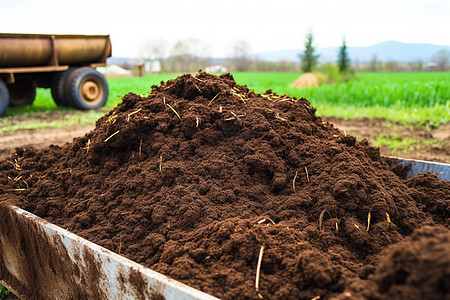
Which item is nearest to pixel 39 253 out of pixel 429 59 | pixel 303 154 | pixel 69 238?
pixel 69 238

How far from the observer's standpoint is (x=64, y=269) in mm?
1808

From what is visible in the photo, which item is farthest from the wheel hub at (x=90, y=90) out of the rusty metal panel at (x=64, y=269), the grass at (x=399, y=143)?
the rusty metal panel at (x=64, y=269)

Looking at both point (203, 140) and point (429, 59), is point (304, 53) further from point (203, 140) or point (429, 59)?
point (203, 140)

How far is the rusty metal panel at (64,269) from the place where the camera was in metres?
1.34

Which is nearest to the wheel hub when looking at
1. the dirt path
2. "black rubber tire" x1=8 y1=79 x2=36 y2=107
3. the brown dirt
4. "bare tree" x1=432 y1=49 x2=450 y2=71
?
"black rubber tire" x1=8 y1=79 x2=36 y2=107

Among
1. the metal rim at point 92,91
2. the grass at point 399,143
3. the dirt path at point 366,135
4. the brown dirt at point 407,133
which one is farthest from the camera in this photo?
the metal rim at point 92,91

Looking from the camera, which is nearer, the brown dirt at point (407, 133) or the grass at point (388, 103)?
the brown dirt at point (407, 133)

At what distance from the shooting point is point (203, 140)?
2305 mm

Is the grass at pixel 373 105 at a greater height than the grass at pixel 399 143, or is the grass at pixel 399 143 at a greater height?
the grass at pixel 373 105

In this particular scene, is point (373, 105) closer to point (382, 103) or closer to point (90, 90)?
point (382, 103)

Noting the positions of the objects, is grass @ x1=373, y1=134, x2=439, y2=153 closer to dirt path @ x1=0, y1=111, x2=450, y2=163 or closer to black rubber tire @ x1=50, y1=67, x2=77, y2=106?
dirt path @ x1=0, y1=111, x2=450, y2=163

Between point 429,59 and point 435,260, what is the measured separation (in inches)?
2508

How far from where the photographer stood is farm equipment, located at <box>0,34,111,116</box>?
837 centimetres

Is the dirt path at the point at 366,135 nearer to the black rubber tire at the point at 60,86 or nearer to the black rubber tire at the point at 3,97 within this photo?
the black rubber tire at the point at 3,97
